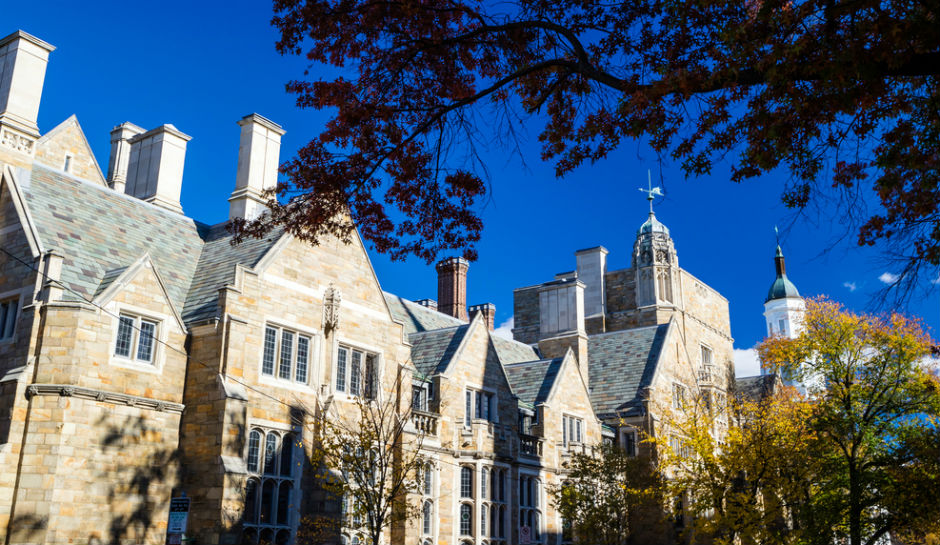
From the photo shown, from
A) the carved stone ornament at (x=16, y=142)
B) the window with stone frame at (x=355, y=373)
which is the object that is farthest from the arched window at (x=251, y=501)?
the carved stone ornament at (x=16, y=142)

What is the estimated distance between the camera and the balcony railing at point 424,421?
25.7 metres

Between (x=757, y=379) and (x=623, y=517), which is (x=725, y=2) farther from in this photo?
(x=757, y=379)

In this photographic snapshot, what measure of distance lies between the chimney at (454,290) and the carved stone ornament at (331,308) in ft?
58.3

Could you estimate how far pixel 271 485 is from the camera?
21.9 metres

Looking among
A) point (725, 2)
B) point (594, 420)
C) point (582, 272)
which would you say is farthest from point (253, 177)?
point (582, 272)

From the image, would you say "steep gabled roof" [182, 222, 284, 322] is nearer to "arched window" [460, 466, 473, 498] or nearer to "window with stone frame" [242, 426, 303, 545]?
"window with stone frame" [242, 426, 303, 545]

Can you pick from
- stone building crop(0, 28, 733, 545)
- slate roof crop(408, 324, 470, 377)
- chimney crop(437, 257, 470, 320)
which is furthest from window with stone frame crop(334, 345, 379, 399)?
chimney crop(437, 257, 470, 320)

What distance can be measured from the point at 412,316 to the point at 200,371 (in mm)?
13825

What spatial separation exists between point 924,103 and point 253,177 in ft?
70.3

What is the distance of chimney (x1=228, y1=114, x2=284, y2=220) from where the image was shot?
26.7 metres

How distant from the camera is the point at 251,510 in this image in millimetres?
21250

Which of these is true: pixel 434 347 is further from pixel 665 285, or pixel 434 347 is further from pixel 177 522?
pixel 665 285

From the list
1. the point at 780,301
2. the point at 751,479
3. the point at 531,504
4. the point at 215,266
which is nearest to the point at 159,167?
the point at 215,266

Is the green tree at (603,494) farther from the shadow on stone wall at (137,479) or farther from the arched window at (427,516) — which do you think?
the shadow on stone wall at (137,479)
